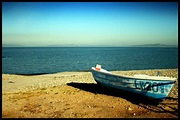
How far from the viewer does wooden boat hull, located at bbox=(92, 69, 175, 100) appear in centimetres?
959

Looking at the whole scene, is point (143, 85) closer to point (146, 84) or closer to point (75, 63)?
point (146, 84)

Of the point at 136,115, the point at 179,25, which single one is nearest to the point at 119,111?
the point at 136,115

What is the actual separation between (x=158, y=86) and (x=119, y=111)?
2.07 m

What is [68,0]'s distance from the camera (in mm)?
6996

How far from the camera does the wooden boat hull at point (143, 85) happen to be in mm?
9594

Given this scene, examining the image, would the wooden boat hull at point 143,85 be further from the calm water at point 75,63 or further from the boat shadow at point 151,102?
the calm water at point 75,63

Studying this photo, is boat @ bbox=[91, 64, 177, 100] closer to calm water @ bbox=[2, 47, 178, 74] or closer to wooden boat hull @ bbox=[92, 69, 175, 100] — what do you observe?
wooden boat hull @ bbox=[92, 69, 175, 100]

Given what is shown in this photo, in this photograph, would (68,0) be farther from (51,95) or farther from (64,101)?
(51,95)

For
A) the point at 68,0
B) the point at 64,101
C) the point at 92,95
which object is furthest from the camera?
the point at 92,95

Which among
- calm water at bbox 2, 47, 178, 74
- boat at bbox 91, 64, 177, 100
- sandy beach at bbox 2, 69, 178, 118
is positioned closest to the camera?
sandy beach at bbox 2, 69, 178, 118

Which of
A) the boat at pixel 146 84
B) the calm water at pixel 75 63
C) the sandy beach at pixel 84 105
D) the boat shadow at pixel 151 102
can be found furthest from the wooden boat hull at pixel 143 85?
the calm water at pixel 75 63

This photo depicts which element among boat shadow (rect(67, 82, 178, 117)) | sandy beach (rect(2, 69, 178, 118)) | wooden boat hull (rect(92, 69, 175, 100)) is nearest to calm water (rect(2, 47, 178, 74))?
sandy beach (rect(2, 69, 178, 118))

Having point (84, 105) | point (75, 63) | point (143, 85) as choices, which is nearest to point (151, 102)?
point (143, 85)

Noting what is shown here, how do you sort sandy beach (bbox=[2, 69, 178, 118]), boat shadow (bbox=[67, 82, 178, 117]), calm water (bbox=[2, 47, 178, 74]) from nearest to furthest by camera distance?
sandy beach (bbox=[2, 69, 178, 118]) → boat shadow (bbox=[67, 82, 178, 117]) → calm water (bbox=[2, 47, 178, 74])
